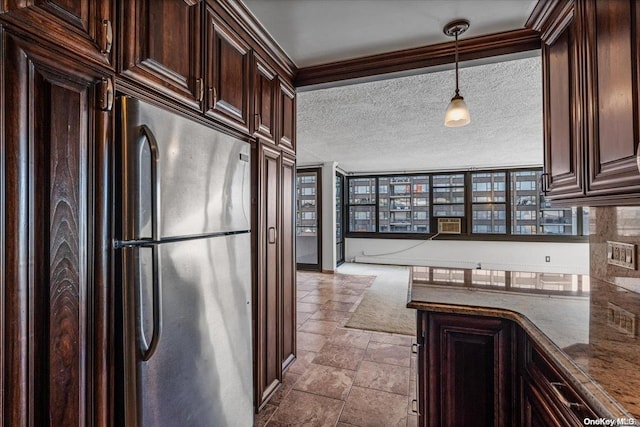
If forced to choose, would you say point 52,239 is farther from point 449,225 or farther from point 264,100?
point 449,225

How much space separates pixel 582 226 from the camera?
616cm

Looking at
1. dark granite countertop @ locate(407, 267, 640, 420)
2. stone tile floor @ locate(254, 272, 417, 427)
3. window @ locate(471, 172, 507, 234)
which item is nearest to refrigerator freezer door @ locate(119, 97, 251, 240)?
dark granite countertop @ locate(407, 267, 640, 420)

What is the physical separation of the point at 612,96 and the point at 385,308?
3.44 metres

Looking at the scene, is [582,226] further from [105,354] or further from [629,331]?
[105,354]

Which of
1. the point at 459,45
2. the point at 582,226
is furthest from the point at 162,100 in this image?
the point at 582,226

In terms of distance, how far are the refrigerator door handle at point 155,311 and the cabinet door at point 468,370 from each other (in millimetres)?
1136

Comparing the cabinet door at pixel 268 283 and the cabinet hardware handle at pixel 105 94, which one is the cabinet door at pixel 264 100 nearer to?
the cabinet door at pixel 268 283

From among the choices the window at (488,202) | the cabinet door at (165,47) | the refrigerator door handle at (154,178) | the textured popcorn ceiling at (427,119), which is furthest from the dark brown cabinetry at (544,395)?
the window at (488,202)

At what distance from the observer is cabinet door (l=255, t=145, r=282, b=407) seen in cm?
193

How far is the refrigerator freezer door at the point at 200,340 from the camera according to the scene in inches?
43.9

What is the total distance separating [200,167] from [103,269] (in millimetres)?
569

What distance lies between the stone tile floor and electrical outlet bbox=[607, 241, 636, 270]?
4.79 feet

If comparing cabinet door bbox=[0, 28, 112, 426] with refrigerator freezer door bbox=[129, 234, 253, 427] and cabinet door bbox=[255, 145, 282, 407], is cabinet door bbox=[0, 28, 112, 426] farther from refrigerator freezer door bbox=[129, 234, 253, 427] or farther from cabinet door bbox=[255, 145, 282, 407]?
cabinet door bbox=[255, 145, 282, 407]

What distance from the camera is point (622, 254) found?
1.60 meters
